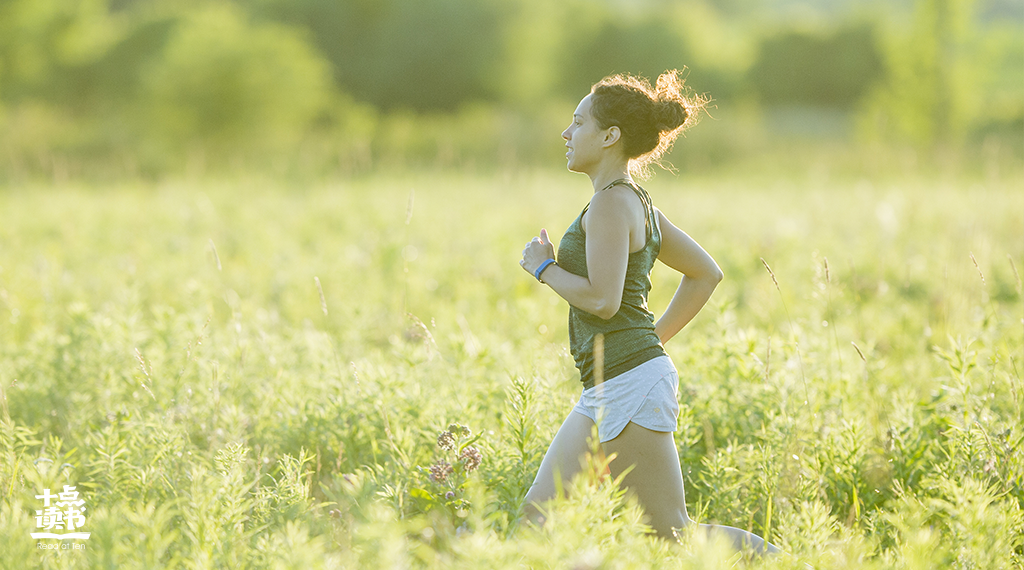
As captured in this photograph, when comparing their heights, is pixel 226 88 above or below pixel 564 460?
above

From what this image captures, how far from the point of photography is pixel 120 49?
30156 millimetres

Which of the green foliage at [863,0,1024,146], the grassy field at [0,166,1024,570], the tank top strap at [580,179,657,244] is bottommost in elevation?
the grassy field at [0,166,1024,570]

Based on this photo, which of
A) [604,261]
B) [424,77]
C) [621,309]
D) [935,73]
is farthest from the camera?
[424,77]

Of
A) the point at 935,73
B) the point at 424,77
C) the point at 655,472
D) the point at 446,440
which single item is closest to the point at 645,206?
the point at 655,472

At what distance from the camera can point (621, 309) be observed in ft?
8.77

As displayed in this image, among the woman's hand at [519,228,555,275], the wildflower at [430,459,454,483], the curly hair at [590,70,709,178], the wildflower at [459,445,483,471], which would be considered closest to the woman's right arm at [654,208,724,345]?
the curly hair at [590,70,709,178]

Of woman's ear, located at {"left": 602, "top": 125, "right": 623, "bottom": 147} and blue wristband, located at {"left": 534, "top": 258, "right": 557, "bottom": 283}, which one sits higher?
woman's ear, located at {"left": 602, "top": 125, "right": 623, "bottom": 147}

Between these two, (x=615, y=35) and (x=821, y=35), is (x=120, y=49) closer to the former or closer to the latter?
(x=615, y=35)

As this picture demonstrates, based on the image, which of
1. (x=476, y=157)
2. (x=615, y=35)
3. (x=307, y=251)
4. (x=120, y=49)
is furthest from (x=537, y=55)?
(x=307, y=251)

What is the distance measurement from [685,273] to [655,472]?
2.59ft

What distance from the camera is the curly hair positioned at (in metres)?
2.64

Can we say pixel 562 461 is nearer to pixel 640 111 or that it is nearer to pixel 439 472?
pixel 439 472

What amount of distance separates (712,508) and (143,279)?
18.0 ft

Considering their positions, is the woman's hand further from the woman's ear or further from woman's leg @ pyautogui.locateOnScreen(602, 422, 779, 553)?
woman's leg @ pyautogui.locateOnScreen(602, 422, 779, 553)
